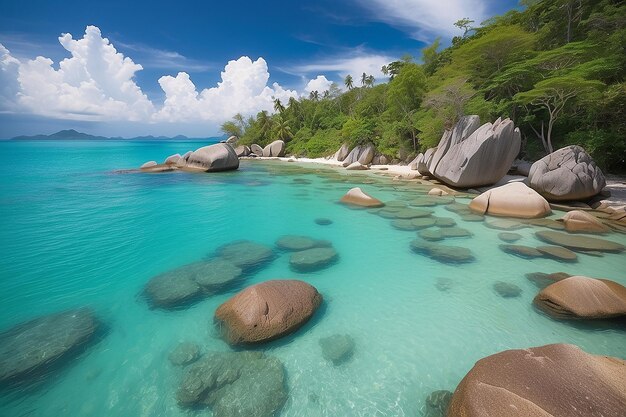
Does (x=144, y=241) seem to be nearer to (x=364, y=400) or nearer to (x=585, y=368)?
(x=364, y=400)

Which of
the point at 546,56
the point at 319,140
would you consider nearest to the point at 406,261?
the point at 546,56

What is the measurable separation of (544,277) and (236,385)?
6823 millimetres

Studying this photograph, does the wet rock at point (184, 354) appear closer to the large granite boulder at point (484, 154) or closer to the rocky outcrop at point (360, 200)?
the rocky outcrop at point (360, 200)

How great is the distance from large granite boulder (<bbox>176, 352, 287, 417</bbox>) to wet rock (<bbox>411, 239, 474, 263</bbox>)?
210 inches

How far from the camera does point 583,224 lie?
29.1 ft

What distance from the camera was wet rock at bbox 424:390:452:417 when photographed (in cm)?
312

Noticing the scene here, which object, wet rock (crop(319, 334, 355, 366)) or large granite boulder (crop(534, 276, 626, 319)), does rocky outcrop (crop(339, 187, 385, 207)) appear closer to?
large granite boulder (crop(534, 276, 626, 319))

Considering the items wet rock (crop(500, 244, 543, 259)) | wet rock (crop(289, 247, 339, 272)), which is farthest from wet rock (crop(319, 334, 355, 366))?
wet rock (crop(500, 244, 543, 259))

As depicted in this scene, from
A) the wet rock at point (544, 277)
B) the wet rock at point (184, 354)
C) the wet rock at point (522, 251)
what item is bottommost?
the wet rock at point (522, 251)

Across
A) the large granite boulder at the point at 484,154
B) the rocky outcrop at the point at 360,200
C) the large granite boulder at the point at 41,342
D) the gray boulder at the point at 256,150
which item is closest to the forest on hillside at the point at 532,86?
the large granite boulder at the point at 484,154

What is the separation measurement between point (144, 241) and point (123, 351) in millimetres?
5277

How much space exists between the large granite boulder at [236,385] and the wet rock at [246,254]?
9.53 feet

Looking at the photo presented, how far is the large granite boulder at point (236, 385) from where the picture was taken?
10.3 ft

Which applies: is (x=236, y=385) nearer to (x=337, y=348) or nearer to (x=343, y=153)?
(x=337, y=348)
